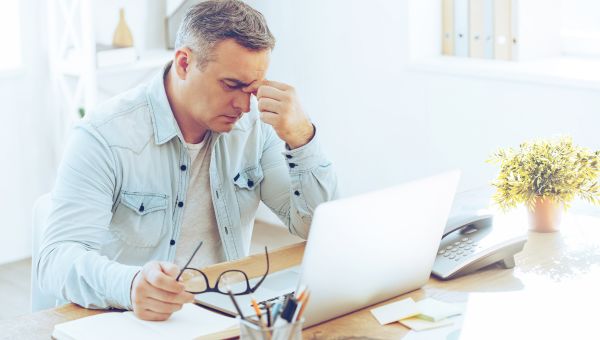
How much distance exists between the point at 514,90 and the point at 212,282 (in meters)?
1.90

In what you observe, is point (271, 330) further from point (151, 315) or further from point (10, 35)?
point (10, 35)

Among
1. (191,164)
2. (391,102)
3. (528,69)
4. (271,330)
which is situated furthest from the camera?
(391,102)

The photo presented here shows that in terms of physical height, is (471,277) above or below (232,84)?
below

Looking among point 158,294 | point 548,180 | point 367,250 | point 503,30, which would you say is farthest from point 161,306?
point 503,30

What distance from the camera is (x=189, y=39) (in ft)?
6.86

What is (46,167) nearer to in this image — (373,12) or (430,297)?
(373,12)

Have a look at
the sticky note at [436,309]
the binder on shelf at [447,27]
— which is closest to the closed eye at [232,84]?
the sticky note at [436,309]

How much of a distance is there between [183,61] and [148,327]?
0.70 metres

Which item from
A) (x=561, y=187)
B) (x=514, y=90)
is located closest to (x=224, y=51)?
(x=561, y=187)

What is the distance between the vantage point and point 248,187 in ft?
7.45

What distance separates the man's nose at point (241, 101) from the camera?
2072 millimetres

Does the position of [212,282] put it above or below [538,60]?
below

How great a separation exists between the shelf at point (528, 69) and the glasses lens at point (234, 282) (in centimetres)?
176

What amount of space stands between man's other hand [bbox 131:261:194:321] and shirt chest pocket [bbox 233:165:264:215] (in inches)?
24.5
